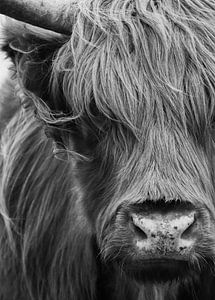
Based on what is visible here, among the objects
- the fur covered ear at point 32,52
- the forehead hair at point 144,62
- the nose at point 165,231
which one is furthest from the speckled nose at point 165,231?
the fur covered ear at point 32,52

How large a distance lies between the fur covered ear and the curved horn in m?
0.10

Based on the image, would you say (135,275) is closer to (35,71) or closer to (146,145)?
(146,145)

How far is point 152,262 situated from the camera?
18.4ft

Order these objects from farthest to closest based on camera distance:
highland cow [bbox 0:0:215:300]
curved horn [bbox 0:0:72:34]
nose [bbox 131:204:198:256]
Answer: curved horn [bbox 0:0:72:34], highland cow [bbox 0:0:215:300], nose [bbox 131:204:198:256]

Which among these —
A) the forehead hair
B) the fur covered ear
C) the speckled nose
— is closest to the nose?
the speckled nose

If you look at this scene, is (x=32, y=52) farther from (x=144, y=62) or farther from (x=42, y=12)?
(x=144, y=62)

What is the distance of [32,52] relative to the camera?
6.12m

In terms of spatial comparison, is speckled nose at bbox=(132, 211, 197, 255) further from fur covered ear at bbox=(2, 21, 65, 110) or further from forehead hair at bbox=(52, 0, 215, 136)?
fur covered ear at bbox=(2, 21, 65, 110)

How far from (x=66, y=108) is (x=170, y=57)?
2.18 ft

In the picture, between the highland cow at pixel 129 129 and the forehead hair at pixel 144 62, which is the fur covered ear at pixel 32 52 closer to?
the highland cow at pixel 129 129

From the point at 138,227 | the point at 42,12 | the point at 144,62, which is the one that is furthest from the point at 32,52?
the point at 138,227

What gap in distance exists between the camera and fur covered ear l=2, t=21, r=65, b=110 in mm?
6121

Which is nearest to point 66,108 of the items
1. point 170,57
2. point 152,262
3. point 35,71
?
point 35,71

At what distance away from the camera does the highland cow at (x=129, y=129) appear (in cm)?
562
